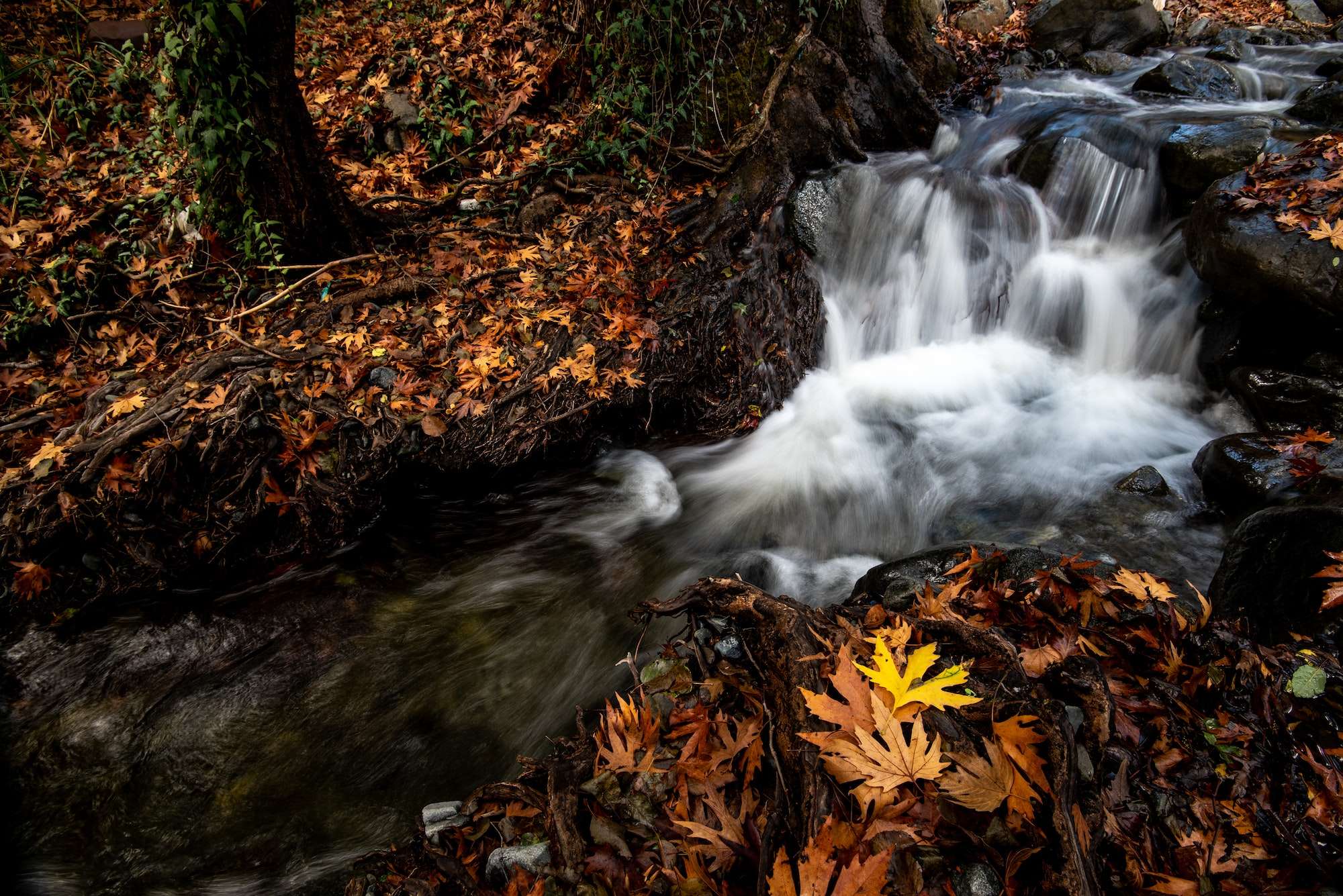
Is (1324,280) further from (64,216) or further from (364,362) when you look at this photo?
(64,216)

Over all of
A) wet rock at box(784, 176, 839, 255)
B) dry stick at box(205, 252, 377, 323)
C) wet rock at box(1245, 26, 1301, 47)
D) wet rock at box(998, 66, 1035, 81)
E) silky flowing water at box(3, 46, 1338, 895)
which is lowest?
silky flowing water at box(3, 46, 1338, 895)

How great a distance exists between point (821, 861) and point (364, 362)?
450cm

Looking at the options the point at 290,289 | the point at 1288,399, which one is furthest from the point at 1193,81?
the point at 290,289

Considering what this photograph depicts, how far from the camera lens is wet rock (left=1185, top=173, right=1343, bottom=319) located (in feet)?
14.5

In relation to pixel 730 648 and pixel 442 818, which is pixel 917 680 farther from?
pixel 442 818

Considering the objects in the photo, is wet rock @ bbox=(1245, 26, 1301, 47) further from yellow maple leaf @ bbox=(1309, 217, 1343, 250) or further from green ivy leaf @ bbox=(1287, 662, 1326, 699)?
green ivy leaf @ bbox=(1287, 662, 1326, 699)

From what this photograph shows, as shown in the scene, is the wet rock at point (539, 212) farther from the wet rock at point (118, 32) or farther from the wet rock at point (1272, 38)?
the wet rock at point (1272, 38)

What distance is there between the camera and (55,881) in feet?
9.44

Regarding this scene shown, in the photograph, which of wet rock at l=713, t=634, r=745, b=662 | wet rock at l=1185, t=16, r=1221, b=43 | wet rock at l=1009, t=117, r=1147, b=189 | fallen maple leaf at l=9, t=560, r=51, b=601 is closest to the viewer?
wet rock at l=713, t=634, r=745, b=662

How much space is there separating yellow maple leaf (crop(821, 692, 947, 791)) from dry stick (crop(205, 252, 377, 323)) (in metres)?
5.37

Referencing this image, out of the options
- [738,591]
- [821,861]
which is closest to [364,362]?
[738,591]

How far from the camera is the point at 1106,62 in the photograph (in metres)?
9.55

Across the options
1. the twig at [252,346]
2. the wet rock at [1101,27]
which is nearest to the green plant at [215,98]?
the twig at [252,346]

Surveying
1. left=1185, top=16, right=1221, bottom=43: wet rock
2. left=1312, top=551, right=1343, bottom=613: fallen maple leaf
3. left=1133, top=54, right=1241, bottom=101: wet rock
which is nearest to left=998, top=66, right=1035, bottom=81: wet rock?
left=1133, top=54, right=1241, bottom=101: wet rock
